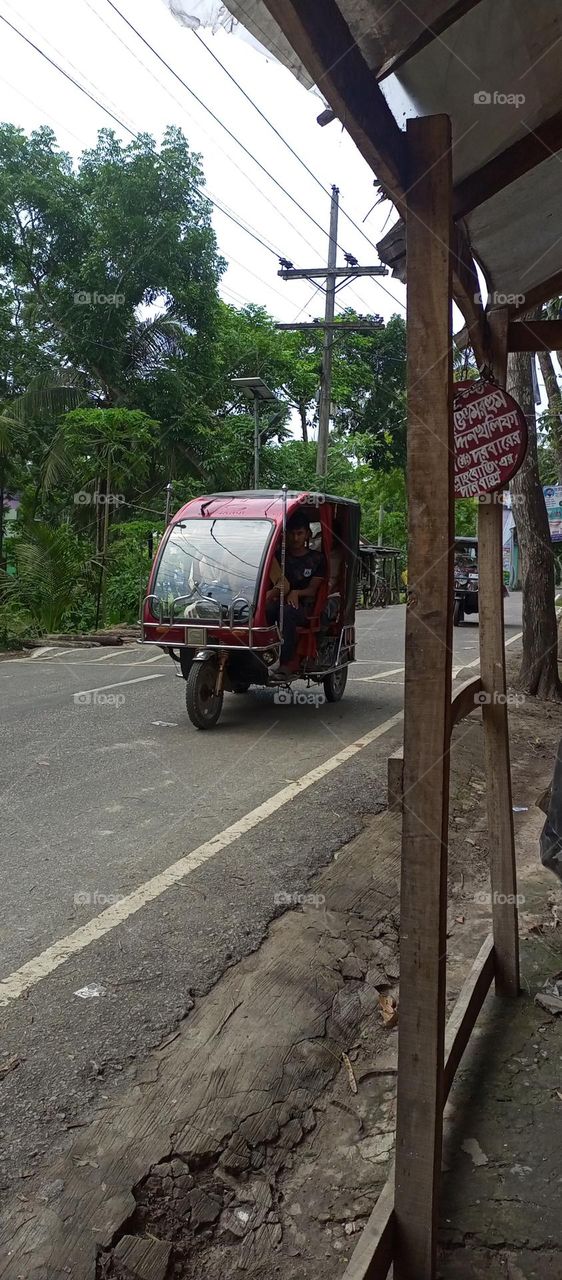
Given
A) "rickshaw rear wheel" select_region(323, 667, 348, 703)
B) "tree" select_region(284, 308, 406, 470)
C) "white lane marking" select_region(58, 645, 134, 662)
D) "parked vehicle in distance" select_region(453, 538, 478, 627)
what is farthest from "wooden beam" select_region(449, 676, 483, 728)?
"tree" select_region(284, 308, 406, 470)

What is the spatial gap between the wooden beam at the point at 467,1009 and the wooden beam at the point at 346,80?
2.41m

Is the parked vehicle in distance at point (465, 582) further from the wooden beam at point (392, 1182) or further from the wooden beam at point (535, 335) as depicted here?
the wooden beam at point (392, 1182)

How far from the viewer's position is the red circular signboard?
3395 millimetres

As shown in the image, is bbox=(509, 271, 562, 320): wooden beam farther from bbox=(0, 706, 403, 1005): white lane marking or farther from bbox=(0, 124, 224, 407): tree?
bbox=(0, 124, 224, 407): tree

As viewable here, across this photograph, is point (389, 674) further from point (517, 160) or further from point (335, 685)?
point (517, 160)

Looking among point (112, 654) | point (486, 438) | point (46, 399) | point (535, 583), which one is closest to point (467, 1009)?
point (486, 438)

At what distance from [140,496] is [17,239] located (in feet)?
24.4

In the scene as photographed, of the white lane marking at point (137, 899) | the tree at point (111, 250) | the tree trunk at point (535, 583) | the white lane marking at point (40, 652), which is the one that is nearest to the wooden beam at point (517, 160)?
the white lane marking at point (137, 899)

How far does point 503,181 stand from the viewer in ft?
8.88

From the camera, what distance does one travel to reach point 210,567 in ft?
28.7

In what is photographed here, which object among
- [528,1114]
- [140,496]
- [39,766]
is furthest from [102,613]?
[528,1114]

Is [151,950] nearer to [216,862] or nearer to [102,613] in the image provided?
[216,862]

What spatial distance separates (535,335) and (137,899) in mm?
3053

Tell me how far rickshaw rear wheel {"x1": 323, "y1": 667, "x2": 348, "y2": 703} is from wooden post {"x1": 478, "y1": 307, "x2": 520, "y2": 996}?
6.29 m
